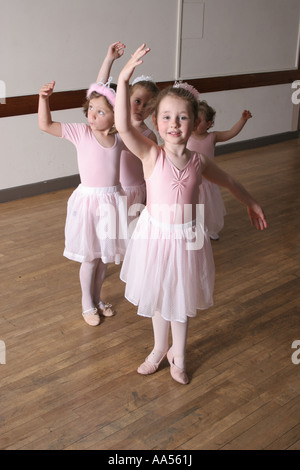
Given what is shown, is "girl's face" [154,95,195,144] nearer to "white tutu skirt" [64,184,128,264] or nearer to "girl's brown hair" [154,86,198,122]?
"girl's brown hair" [154,86,198,122]

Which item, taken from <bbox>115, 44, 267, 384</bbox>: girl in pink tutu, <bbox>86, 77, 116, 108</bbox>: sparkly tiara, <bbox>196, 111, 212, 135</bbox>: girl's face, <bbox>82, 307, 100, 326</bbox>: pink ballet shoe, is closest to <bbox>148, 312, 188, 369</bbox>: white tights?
<bbox>115, 44, 267, 384</bbox>: girl in pink tutu

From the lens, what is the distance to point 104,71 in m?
2.54

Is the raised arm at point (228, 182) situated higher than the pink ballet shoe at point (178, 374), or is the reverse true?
the raised arm at point (228, 182)

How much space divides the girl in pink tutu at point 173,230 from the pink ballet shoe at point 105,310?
48cm

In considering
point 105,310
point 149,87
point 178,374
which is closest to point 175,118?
point 149,87

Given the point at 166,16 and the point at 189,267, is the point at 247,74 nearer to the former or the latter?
the point at 166,16

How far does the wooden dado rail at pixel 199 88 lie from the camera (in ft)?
13.4

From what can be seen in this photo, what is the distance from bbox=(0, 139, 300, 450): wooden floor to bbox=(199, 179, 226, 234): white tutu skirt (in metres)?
0.19

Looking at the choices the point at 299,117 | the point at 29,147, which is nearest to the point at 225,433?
the point at 29,147

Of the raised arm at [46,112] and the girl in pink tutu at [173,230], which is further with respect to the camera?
the raised arm at [46,112]

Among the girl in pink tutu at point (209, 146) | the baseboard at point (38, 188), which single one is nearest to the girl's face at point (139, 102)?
the girl in pink tutu at point (209, 146)

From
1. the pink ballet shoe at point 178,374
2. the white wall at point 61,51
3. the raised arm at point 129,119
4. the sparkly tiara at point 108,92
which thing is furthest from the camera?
the white wall at point 61,51

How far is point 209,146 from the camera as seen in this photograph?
3.33 metres

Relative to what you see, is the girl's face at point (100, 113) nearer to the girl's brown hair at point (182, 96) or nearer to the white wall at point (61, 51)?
Result: the girl's brown hair at point (182, 96)
